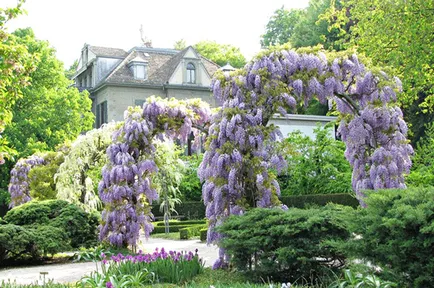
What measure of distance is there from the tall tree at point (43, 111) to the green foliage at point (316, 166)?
11.3 meters

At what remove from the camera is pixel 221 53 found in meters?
46.3

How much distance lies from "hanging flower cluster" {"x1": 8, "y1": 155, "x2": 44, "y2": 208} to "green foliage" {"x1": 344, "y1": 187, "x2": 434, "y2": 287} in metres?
20.1

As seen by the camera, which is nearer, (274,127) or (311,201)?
(274,127)

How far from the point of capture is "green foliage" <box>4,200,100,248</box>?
12125mm

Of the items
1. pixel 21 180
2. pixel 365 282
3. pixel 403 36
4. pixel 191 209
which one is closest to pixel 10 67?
pixel 365 282

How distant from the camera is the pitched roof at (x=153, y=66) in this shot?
3381cm

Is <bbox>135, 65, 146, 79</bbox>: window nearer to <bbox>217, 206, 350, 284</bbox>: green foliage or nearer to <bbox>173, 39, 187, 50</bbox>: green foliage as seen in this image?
<bbox>173, 39, 187, 50</bbox>: green foliage

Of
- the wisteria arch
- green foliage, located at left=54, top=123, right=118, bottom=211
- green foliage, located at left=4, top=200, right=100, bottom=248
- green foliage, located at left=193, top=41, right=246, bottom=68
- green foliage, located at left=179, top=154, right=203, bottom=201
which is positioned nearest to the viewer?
the wisteria arch

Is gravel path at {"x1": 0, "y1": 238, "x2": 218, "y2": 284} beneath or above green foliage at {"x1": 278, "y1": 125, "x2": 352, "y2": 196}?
beneath

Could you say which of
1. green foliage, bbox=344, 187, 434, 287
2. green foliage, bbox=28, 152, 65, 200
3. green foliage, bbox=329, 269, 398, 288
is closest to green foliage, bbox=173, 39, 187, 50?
green foliage, bbox=28, 152, 65, 200

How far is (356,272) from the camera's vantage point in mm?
5367

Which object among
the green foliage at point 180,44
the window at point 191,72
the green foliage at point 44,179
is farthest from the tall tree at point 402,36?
the green foliage at point 180,44

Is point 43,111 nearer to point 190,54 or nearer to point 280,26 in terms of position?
point 190,54

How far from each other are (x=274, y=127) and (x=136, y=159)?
3923 mm
